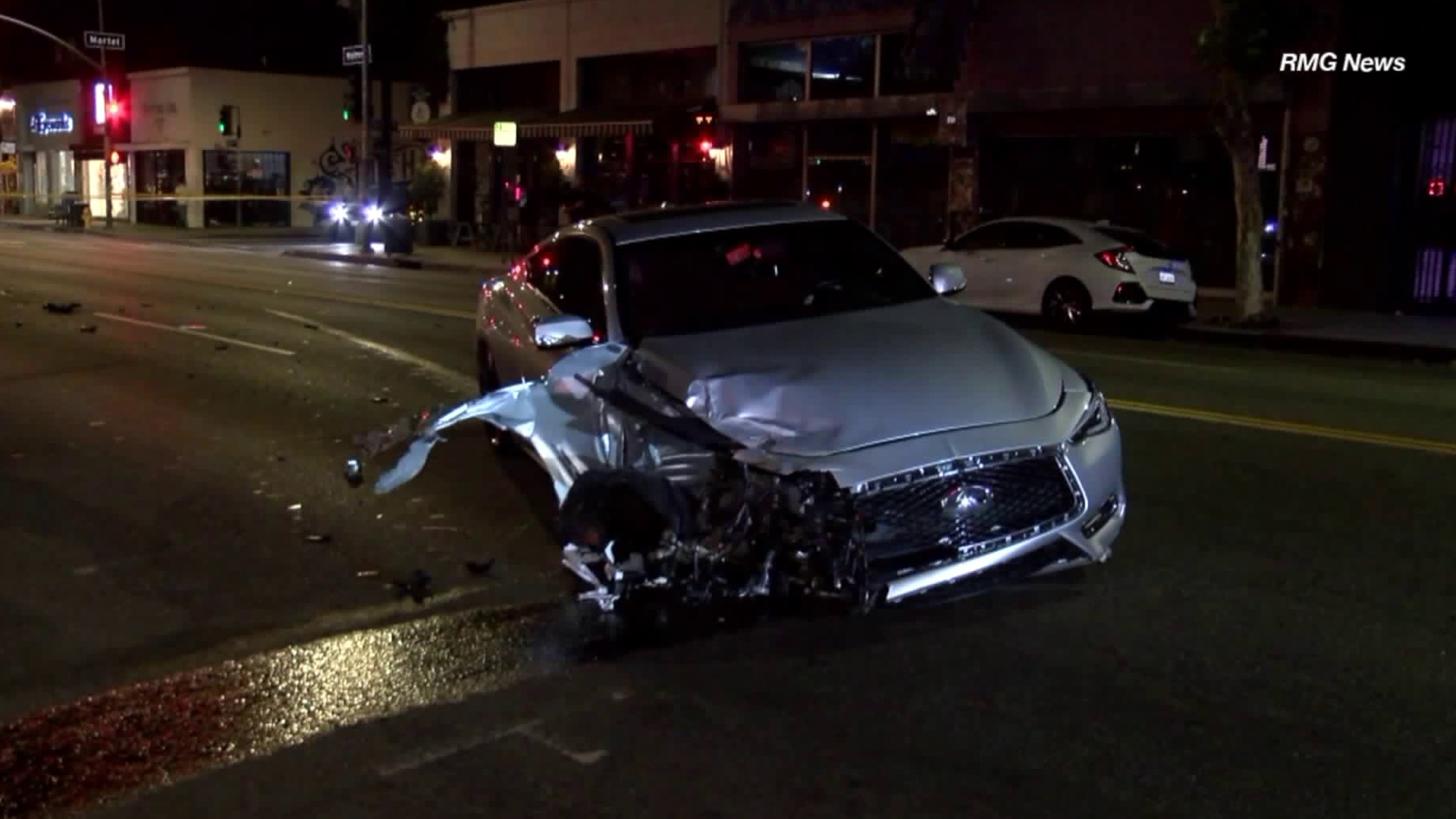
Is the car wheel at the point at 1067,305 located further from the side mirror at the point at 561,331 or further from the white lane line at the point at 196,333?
the side mirror at the point at 561,331

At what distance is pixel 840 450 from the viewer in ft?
18.8

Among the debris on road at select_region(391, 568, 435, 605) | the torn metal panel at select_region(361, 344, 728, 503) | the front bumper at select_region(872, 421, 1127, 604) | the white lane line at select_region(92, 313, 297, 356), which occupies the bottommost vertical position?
the debris on road at select_region(391, 568, 435, 605)

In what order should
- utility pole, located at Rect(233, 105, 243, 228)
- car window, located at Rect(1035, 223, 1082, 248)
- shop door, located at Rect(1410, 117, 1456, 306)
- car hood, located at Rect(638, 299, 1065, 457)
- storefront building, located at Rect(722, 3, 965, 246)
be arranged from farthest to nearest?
1. utility pole, located at Rect(233, 105, 243, 228)
2. storefront building, located at Rect(722, 3, 965, 246)
3. shop door, located at Rect(1410, 117, 1456, 306)
4. car window, located at Rect(1035, 223, 1082, 248)
5. car hood, located at Rect(638, 299, 1065, 457)

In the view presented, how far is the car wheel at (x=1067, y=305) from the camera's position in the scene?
18.7m

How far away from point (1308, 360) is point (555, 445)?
1178cm

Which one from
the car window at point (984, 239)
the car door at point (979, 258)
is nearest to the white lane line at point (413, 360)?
the car door at point (979, 258)

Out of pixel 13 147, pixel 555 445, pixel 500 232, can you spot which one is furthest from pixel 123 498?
pixel 13 147

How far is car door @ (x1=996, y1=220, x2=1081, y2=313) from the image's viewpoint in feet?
62.4

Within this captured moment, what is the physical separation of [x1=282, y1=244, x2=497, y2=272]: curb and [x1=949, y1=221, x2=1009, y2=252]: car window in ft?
42.1

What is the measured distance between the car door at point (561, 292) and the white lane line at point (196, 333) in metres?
6.75

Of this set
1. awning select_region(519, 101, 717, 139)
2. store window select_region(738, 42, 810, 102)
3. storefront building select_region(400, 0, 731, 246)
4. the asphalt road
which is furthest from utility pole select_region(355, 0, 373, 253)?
the asphalt road

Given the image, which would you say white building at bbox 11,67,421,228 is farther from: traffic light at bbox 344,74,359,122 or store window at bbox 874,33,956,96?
store window at bbox 874,33,956,96

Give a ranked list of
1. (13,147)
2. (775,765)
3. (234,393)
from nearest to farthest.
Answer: (775,765), (234,393), (13,147)

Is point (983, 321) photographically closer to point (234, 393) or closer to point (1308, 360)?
point (234, 393)
